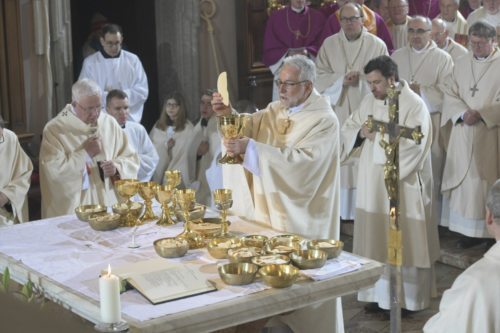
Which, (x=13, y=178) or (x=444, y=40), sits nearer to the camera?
(x=13, y=178)

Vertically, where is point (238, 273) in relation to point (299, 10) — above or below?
below

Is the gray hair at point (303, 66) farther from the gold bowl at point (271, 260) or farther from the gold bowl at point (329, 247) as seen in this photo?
the gold bowl at point (271, 260)

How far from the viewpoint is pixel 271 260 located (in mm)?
4008

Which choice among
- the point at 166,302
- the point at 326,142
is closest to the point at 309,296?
the point at 166,302

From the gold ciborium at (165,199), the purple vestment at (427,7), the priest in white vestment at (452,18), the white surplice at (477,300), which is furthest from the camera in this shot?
the purple vestment at (427,7)

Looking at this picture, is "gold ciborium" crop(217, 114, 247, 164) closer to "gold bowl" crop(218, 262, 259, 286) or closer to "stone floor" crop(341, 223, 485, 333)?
"gold bowl" crop(218, 262, 259, 286)

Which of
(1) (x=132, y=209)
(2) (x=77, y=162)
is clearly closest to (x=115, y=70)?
(2) (x=77, y=162)

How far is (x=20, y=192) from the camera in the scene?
244 inches

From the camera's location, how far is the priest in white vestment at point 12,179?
20.2 feet

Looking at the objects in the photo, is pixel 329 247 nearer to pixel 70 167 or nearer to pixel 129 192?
pixel 129 192

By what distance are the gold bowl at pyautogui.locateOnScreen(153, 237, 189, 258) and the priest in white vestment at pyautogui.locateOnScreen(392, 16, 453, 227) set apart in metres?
4.59

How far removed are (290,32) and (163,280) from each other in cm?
613

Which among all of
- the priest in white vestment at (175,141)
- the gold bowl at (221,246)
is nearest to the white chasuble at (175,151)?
the priest in white vestment at (175,141)

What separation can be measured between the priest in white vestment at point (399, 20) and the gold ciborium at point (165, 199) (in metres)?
5.72
